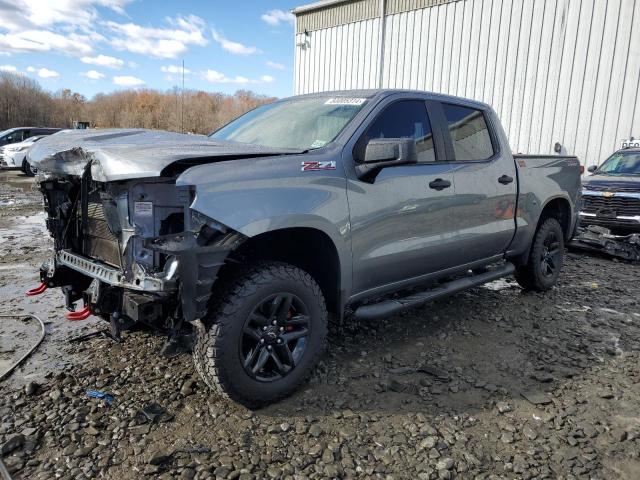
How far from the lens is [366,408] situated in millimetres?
2996

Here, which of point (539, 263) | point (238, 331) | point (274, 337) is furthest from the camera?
point (539, 263)

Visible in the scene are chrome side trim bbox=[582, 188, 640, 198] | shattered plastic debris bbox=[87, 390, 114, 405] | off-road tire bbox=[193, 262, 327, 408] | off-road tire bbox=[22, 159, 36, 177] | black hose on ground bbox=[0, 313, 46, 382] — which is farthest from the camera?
off-road tire bbox=[22, 159, 36, 177]

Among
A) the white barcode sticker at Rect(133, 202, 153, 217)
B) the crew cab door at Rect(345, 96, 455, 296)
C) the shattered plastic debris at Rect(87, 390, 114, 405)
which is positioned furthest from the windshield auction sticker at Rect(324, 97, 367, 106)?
the shattered plastic debris at Rect(87, 390, 114, 405)

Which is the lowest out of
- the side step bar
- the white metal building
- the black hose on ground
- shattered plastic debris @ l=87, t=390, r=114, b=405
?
shattered plastic debris @ l=87, t=390, r=114, b=405

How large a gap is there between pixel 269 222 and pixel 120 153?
855mm

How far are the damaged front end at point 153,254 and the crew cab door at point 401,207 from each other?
3.10 ft

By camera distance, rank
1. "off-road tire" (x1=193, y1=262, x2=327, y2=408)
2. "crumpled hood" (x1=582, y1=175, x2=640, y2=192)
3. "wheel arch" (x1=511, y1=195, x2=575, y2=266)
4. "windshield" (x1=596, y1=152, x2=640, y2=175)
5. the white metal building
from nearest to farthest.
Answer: "off-road tire" (x1=193, y1=262, x2=327, y2=408) → "wheel arch" (x1=511, y1=195, x2=575, y2=266) → "crumpled hood" (x1=582, y1=175, x2=640, y2=192) → "windshield" (x1=596, y1=152, x2=640, y2=175) → the white metal building

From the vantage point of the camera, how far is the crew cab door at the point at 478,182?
13.3 feet

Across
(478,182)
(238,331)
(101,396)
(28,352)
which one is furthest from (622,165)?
(28,352)

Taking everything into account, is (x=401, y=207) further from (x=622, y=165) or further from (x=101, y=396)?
(x=622, y=165)

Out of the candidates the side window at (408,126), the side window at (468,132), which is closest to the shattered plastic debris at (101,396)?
the side window at (408,126)

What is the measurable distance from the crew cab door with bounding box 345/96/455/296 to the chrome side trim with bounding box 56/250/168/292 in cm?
128

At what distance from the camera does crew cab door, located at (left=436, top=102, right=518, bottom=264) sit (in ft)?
13.3

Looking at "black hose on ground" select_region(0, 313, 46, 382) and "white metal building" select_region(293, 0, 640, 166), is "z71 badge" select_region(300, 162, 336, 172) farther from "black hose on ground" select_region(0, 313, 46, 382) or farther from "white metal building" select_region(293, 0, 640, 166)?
"white metal building" select_region(293, 0, 640, 166)
